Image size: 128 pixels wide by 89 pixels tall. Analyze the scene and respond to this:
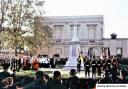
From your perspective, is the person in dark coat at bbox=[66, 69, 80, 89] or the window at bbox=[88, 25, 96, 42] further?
the window at bbox=[88, 25, 96, 42]

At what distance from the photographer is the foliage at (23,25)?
2805cm

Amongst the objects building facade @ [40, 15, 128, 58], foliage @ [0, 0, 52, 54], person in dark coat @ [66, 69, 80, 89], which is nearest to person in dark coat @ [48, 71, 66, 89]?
person in dark coat @ [66, 69, 80, 89]

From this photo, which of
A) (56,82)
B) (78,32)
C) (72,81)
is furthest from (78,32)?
(56,82)

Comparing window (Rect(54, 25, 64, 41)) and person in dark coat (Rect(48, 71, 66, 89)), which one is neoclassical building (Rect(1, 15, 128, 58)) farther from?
person in dark coat (Rect(48, 71, 66, 89))

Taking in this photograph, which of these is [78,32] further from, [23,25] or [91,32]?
[23,25]

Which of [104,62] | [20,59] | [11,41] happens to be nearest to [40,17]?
[11,41]

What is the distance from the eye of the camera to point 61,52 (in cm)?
5650

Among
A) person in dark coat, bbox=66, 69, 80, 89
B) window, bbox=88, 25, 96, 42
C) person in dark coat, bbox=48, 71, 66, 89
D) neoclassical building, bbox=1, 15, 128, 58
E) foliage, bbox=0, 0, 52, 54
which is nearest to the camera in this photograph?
person in dark coat, bbox=48, 71, 66, 89

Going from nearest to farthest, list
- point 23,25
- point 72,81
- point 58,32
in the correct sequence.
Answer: point 72,81
point 23,25
point 58,32

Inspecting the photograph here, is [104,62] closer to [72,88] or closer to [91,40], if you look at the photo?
[72,88]

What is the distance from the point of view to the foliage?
28047mm

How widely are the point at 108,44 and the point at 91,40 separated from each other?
11.3 meters

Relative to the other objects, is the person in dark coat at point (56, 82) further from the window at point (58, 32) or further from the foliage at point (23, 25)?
the window at point (58, 32)

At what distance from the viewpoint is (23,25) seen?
30.8m
